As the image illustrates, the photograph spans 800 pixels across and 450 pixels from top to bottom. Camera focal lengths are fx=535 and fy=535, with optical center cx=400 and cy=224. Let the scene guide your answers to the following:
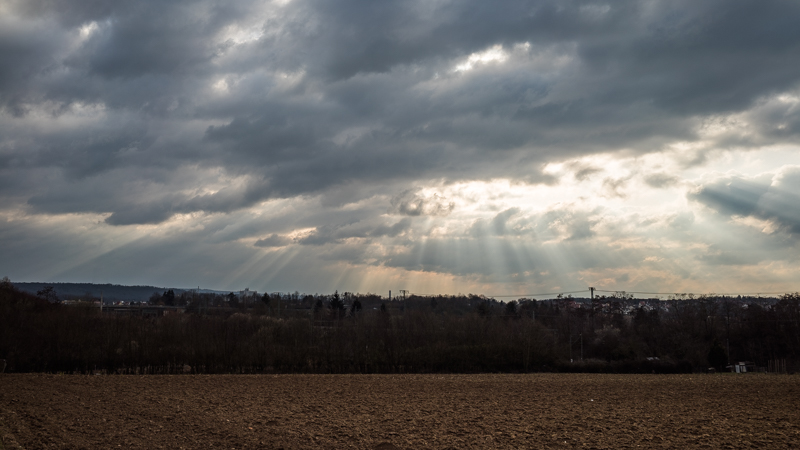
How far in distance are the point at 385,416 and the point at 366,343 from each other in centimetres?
3331

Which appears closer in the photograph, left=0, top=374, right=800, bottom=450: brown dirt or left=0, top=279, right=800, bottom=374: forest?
left=0, top=374, right=800, bottom=450: brown dirt

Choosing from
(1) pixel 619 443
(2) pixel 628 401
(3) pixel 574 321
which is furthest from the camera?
(3) pixel 574 321

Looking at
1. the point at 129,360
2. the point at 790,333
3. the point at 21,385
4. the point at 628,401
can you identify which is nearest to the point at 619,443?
the point at 628,401

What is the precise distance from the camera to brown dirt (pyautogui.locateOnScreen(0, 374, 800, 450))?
15008 millimetres

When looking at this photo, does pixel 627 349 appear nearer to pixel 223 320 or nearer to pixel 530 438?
pixel 223 320

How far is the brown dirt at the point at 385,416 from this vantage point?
1501 centimetres

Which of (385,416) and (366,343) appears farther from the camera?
(366,343)

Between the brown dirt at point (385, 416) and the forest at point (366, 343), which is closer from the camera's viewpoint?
the brown dirt at point (385, 416)

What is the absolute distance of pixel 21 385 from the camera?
27.1m

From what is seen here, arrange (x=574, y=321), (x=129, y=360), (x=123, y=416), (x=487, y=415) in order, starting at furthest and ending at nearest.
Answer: (x=574, y=321) < (x=129, y=360) < (x=487, y=415) < (x=123, y=416)

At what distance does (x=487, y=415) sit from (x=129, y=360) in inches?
1398

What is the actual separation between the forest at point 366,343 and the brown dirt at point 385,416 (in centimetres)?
1271

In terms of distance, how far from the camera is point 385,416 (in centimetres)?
1984

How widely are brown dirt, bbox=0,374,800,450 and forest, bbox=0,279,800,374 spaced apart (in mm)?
12707
